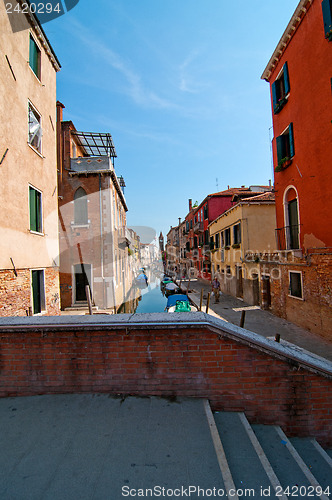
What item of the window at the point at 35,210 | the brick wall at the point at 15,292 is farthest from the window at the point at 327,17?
the brick wall at the point at 15,292

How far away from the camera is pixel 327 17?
6.89m

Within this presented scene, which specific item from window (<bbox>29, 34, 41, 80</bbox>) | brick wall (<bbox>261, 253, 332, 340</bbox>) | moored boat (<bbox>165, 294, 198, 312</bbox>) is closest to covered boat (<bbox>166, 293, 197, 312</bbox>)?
moored boat (<bbox>165, 294, 198, 312</bbox>)

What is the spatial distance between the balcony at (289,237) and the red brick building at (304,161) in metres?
0.04

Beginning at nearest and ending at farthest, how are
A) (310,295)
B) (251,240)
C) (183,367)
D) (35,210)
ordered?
1. (183,367)
2. (35,210)
3. (310,295)
4. (251,240)

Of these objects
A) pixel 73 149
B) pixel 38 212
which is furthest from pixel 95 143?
pixel 38 212

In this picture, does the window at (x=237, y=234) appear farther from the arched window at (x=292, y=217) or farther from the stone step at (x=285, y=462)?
the stone step at (x=285, y=462)

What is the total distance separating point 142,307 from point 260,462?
19587mm

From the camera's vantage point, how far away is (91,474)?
1926mm

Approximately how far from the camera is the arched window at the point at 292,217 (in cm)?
942

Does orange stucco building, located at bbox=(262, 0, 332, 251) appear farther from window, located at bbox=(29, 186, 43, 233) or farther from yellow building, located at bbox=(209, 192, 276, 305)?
window, located at bbox=(29, 186, 43, 233)

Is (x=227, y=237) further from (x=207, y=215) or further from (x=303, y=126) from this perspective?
(x=303, y=126)

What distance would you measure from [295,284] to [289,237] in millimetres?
1952

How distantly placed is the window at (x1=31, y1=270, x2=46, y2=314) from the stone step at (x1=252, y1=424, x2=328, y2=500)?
655 cm

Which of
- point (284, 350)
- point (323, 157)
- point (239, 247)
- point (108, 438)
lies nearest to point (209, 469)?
point (108, 438)
